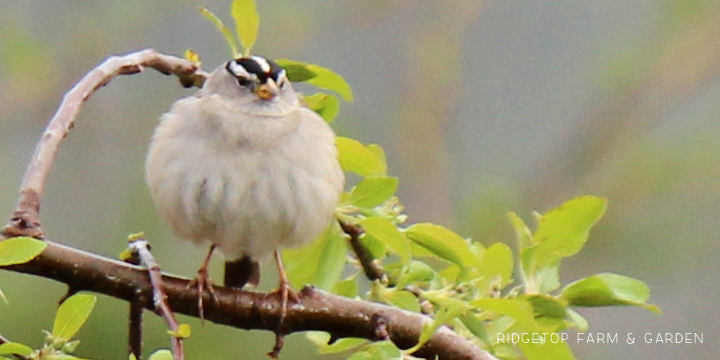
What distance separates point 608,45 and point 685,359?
2187mm

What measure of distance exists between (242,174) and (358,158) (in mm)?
436

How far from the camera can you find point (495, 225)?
5.79 m

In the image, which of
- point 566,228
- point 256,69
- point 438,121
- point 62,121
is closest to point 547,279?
point 566,228

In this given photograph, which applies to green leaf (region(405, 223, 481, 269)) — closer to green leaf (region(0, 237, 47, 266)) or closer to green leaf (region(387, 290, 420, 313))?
green leaf (region(387, 290, 420, 313))

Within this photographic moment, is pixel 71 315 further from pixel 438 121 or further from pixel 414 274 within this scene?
pixel 438 121

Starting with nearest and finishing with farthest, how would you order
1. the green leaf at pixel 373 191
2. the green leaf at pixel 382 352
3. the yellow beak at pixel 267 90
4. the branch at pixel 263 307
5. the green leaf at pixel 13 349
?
the green leaf at pixel 13 349, the green leaf at pixel 382 352, the branch at pixel 263 307, the green leaf at pixel 373 191, the yellow beak at pixel 267 90

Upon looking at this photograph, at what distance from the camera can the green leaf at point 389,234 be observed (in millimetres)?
1967

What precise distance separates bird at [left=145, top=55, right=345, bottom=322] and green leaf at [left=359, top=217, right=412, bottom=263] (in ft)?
1.73

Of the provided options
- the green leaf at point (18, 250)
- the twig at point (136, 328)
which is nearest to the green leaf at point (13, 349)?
the green leaf at point (18, 250)

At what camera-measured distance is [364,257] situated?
2248 millimetres

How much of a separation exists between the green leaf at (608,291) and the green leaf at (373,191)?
37cm

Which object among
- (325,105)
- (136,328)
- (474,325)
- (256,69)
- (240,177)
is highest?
(256,69)

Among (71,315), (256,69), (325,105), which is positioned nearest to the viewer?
(71,315)

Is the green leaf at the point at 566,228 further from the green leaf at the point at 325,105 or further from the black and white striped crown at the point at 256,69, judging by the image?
the black and white striped crown at the point at 256,69
